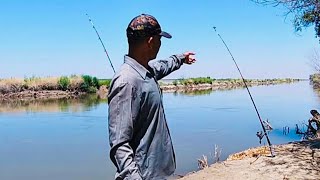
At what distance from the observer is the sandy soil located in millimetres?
6473

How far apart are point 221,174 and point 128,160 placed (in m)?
5.53

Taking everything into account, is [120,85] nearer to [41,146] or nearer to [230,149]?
[230,149]

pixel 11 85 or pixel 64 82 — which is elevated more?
pixel 64 82

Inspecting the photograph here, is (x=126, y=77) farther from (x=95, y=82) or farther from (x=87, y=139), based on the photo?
(x=95, y=82)

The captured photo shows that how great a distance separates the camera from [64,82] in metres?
40.3

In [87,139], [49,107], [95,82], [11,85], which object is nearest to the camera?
[87,139]

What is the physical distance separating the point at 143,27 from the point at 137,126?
48 centimetres

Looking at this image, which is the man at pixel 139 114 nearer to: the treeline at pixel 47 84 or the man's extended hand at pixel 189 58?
the man's extended hand at pixel 189 58

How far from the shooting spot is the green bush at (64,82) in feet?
132

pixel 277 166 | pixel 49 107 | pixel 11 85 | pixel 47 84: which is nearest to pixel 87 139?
pixel 277 166

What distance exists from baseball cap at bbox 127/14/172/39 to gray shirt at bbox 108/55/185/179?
13 centimetres

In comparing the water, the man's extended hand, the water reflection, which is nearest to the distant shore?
the water reflection

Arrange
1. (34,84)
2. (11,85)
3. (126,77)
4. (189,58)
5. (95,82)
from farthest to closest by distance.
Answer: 1. (95,82)
2. (34,84)
3. (11,85)
4. (189,58)
5. (126,77)

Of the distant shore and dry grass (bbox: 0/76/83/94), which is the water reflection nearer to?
the distant shore
